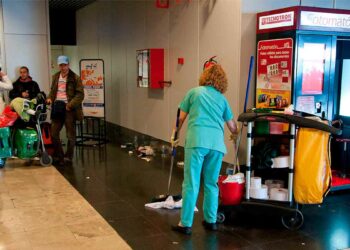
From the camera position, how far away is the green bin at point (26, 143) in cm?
589

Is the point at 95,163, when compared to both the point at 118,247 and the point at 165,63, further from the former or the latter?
the point at 118,247

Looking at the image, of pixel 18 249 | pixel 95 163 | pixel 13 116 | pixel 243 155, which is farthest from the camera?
pixel 95 163

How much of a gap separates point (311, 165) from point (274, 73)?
137cm

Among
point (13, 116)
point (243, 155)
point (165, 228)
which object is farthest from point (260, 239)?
point (13, 116)

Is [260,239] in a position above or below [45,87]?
below

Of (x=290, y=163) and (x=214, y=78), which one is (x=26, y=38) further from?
(x=290, y=163)

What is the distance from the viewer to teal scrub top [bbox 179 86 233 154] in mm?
3549

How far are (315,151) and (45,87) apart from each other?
555cm

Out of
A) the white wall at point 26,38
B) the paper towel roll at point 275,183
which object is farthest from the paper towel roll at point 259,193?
the white wall at point 26,38

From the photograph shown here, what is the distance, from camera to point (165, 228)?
3.85 metres

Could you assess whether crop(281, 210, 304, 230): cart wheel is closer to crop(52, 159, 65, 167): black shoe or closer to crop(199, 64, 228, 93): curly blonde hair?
crop(199, 64, 228, 93): curly blonde hair

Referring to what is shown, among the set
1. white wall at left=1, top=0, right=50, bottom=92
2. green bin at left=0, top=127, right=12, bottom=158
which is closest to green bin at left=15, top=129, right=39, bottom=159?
green bin at left=0, top=127, right=12, bottom=158

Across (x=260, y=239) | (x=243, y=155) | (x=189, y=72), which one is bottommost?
(x=260, y=239)

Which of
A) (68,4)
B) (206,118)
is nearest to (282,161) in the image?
(206,118)
